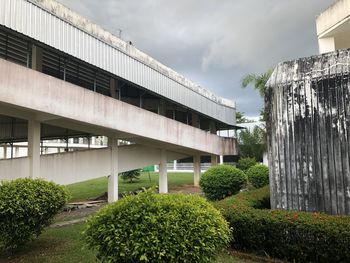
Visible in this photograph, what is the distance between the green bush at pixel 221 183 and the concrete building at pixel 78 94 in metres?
3.77

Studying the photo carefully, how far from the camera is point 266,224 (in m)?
6.86

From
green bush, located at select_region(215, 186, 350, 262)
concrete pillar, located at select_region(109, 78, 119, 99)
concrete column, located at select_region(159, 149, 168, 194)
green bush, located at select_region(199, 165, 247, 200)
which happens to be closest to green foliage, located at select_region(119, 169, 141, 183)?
concrete column, located at select_region(159, 149, 168, 194)

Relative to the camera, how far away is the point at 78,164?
15.8 metres

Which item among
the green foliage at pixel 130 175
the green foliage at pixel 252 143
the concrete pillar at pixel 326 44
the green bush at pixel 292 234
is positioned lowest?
the green bush at pixel 292 234

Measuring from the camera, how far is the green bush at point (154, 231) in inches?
172

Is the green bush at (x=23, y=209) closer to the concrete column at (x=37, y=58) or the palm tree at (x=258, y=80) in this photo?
the concrete column at (x=37, y=58)

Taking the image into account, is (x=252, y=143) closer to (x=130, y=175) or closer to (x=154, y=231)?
(x=130, y=175)

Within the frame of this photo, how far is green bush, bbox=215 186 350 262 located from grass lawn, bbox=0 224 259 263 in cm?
48

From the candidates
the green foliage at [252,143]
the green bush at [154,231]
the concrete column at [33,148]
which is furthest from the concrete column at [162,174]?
the green bush at [154,231]

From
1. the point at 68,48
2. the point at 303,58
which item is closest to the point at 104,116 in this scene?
the point at 68,48

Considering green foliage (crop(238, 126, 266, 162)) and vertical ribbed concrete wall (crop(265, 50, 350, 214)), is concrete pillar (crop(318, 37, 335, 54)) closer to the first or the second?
vertical ribbed concrete wall (crop(265, 50, 350, 214))

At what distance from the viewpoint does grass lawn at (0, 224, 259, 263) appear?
7020 mm

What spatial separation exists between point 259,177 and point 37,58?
1173cm

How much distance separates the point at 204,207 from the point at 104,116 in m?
10.3
